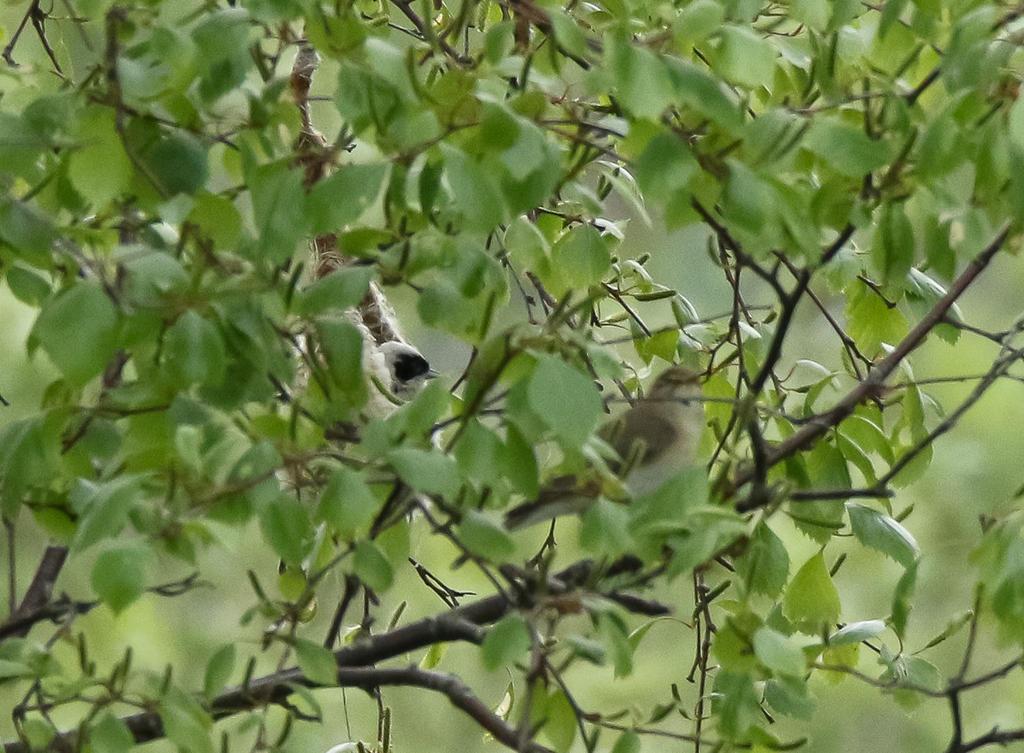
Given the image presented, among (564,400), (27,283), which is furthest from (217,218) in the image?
(564,400)

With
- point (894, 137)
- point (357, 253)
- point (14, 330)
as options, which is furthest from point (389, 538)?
point (14, 330)

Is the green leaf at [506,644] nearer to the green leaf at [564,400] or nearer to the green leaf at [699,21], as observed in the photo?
the green leaf at [564,400]

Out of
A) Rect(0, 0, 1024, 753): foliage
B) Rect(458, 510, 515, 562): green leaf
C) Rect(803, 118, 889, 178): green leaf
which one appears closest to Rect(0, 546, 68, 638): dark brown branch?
Rect(0, 0, 1024, 753): foliage

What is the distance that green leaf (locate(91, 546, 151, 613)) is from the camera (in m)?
1.02

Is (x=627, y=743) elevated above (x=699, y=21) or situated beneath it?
situated beneath

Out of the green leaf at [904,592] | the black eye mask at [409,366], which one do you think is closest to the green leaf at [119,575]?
the green leaf at [904,592]

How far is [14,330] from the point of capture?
4.39 m

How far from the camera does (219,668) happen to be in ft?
3.95

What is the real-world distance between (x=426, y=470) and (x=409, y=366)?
1.77m

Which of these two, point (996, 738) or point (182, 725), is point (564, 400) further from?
point (996, 738)

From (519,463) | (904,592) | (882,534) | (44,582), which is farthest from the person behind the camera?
(44,582)

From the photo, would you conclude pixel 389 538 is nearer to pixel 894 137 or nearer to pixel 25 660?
pixel 25 660

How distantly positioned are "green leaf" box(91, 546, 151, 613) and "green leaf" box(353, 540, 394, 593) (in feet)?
0.61

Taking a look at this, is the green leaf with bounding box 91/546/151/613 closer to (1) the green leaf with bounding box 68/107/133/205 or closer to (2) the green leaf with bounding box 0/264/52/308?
(1) the green leaf with bounding box 68/107/133/205
